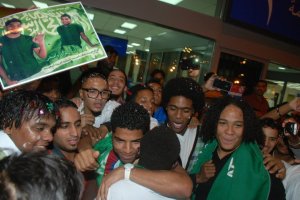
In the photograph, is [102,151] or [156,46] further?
[156,46]

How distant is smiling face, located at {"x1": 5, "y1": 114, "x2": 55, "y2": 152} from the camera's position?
1.72 metres

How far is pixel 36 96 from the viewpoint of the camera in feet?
6.00

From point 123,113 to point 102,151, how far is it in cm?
32

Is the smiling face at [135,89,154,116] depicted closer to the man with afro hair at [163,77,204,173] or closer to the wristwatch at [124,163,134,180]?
the man with afro hair at [163,77,204,173]

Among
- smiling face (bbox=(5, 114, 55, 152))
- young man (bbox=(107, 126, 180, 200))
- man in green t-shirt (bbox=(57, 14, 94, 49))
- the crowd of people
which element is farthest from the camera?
man in green t-shirt (bbox=(57, 14, 94, 49))

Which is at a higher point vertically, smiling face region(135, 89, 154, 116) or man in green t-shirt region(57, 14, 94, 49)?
man in green t-shirt region(57, 14, 94, 49)

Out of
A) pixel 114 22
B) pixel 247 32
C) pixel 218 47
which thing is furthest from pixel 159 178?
pixel 114 22

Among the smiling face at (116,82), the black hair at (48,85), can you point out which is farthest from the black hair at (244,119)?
the black hair at (48,85)

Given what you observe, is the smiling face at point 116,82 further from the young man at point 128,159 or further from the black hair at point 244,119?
the black hair at point 244,119

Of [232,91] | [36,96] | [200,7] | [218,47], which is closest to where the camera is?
[36,96]

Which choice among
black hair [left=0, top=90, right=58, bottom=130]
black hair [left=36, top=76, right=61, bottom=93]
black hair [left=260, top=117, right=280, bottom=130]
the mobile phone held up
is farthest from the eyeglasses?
black hair [left=260, top=117, right=280, bottom=130]

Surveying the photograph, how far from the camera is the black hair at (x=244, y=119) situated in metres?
2.24

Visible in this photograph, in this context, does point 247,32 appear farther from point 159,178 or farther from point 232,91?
point 159,178

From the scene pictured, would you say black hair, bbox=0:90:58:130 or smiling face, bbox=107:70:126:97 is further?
smiling face, bbox=107:70:126:97
